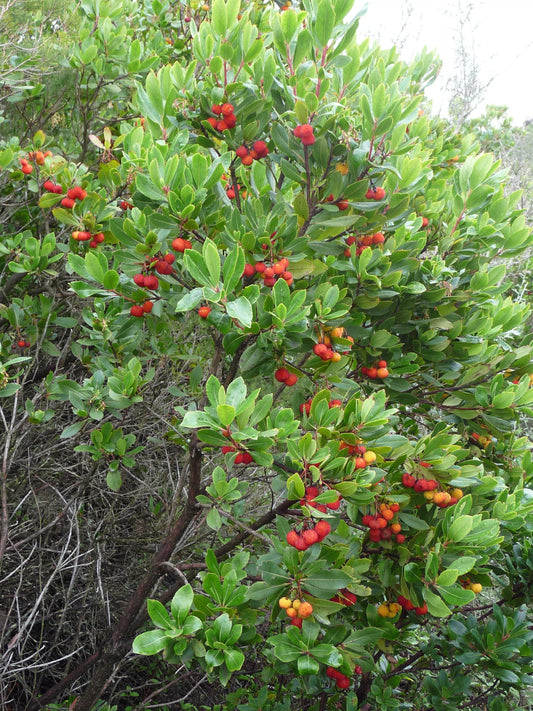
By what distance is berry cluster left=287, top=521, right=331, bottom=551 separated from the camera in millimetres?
1682

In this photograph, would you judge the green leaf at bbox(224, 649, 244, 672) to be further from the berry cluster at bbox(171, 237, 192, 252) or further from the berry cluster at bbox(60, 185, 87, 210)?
the berry cluster at bbox(60, 185, 87, 210)

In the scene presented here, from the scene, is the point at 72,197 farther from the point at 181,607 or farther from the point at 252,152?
the point at 181,607

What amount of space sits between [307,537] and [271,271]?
3.13 feet

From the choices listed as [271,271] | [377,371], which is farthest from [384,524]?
[271,271]

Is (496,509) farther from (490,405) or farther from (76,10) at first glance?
(76,10)

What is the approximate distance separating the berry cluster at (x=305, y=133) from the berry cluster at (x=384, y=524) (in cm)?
145

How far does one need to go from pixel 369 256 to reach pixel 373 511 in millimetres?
1059

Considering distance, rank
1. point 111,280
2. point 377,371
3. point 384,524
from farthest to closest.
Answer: point 377,371 → point 111,280 → point 384,524

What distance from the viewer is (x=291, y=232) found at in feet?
6.41

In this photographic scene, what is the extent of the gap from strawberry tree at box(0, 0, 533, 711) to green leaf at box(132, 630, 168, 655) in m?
0.02

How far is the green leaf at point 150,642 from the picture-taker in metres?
1.55

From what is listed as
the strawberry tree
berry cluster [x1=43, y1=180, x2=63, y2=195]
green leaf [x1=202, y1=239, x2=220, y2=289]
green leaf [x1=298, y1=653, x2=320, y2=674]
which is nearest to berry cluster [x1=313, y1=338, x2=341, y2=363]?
the strawberry tree

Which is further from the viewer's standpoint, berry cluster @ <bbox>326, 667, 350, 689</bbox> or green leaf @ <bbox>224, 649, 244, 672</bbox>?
berry cluster @ <bbox>326, 667, 350, 689</bbox>

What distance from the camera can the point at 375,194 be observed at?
206cm
